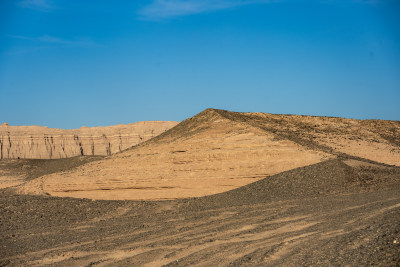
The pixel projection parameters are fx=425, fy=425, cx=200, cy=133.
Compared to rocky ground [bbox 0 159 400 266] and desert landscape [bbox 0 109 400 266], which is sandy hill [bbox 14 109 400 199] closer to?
desert landscape [bbox 0 109 400 266]

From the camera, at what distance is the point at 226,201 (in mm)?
13328

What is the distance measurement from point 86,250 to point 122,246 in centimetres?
72

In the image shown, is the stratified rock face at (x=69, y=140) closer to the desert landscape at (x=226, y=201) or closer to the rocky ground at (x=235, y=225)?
the desert landscape at (x=226, y=201)

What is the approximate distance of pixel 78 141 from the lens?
212ft

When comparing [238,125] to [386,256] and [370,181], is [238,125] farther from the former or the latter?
[386,256]

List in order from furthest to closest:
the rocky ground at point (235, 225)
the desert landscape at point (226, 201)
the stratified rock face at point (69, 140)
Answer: the stratified rock face at point (69, 140)
the desert landscape at point (226, 201)
the rocky ground at point (235, 225)

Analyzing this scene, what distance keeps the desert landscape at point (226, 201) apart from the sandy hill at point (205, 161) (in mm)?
44

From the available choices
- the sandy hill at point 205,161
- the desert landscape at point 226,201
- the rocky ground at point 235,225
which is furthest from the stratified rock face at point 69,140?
the rocky ground at point 235,225

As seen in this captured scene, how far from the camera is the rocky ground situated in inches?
268

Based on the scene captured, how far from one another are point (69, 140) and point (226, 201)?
55.4 meters

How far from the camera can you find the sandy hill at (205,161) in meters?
15.3

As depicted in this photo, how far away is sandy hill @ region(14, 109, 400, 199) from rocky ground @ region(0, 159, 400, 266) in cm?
Answer: 88

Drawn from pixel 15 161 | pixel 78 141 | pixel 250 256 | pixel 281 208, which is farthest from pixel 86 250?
pixel 78 141

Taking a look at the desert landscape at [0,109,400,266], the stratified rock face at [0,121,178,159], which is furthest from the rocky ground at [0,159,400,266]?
the stratified rock face at [0,121,178,159]
